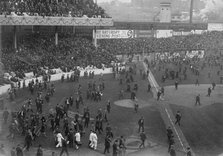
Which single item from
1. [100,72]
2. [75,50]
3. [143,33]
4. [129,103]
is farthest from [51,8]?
[129,103]

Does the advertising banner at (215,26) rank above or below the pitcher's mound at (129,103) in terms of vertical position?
above

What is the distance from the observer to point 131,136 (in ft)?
80.4

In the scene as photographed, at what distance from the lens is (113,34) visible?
63.4 metres

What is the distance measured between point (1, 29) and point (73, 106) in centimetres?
2301

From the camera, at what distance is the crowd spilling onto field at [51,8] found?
4778 cm

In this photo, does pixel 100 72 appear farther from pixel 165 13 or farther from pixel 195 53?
pixel 165 13

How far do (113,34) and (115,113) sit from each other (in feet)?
115

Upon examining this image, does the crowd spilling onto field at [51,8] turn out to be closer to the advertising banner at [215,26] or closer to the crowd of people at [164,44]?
the crowd of people at [164,44]

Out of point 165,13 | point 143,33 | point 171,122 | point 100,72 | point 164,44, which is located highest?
point 165,13

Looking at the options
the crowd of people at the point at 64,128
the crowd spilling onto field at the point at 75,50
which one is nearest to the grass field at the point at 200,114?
the crowd of people at the point at 64,128

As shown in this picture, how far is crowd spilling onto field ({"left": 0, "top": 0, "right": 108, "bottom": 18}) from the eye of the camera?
1881 inches

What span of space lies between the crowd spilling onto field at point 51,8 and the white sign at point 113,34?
3.66m

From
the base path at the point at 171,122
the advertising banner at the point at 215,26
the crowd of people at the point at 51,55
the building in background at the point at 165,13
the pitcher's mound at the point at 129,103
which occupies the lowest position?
the base path at the point at 171,122

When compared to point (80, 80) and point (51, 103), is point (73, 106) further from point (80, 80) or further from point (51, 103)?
point (80, 80)
